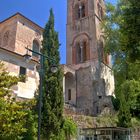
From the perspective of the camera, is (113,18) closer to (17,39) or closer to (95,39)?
(95,39)

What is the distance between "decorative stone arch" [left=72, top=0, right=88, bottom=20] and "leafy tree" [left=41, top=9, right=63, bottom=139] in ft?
66.8

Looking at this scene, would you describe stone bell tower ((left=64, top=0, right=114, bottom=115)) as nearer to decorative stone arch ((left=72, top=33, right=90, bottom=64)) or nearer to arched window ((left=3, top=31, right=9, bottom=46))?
decorative stone arch ((left=72, top=33, right=90, bottom=64))

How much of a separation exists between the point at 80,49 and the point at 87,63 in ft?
11.2

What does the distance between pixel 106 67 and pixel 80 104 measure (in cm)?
722

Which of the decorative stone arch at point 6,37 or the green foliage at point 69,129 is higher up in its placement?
the decorative stone arch at point 6,37

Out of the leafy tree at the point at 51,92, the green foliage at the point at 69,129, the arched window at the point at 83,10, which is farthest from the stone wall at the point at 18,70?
the arched window at the point at 83,10

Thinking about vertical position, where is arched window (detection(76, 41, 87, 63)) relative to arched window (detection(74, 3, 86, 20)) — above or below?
below

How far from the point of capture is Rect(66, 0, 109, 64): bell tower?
35625 millimetres

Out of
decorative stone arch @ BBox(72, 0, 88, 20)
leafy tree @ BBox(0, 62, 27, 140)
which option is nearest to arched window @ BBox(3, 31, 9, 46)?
decorative stone arch @ BBox(72, 0, 88, 20)

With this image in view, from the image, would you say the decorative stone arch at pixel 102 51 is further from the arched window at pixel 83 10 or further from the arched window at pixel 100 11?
the arched window at pixel 83 10

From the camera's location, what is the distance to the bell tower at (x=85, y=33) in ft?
117

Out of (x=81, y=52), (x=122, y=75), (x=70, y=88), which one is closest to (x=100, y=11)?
(x=81, y=52)

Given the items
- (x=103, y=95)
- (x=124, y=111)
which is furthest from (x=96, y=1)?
(x=124, y=111)

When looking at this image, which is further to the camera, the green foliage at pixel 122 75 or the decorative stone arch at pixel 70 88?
the decorative stone arch at pixel 70 88
